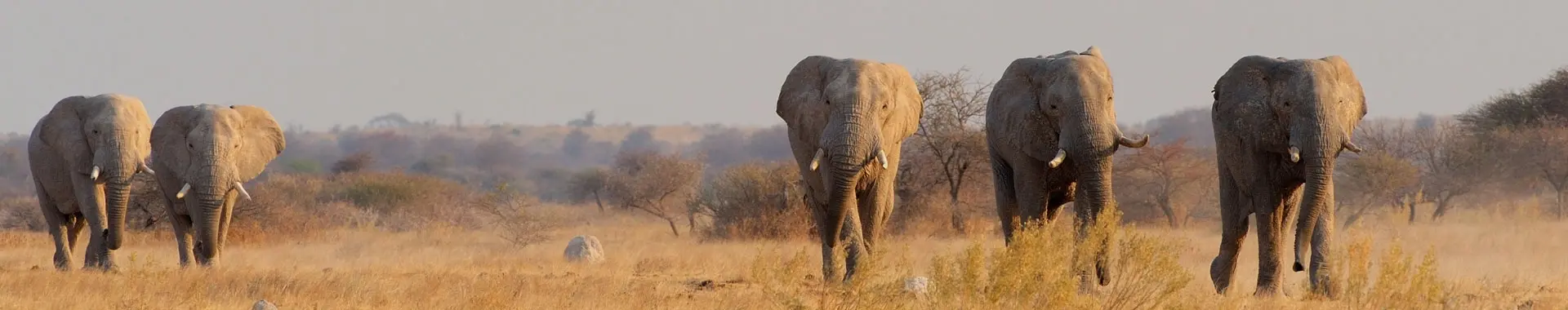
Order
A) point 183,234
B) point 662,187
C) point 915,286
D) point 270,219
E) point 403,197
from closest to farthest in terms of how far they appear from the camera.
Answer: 1. point 915,286
2. point 183,234
3. point 270,219
4. point 662,187
5. point 403,197

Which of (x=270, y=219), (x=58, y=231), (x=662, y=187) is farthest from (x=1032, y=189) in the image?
(x=662, y=187)

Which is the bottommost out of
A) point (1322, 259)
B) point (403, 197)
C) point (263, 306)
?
point (403, 197)

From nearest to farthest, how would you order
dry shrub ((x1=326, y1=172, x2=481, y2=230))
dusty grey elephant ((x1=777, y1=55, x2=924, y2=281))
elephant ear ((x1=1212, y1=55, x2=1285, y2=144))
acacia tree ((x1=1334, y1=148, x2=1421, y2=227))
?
elephant ear ((x1=1212, y1=55, x2=1285, y2=144)) < dusty grey elephant ((x1=777, y1=55, x2=924, y2=281)) < acacia tree ((x1=1334, y1=148, x2=1421, y2=227)) < dry shrub ((x1=326, y1=172, x2=481, y2=230))

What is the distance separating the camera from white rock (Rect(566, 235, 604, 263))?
17.6 metres

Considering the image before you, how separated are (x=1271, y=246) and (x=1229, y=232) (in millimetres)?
400

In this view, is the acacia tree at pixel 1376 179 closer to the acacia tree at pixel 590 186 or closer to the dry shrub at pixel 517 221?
the dry shrub at pixel 517 221

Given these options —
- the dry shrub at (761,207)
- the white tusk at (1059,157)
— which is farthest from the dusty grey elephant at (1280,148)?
the dry shrub at (761,207)

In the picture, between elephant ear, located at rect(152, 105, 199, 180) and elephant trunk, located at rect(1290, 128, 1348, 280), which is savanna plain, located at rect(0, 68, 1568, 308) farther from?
elephant ear, located at rect(152, 105, 199, 180)

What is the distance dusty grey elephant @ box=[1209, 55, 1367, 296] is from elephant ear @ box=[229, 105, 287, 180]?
8063 millimetres

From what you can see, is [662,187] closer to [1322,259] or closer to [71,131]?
[71,131]

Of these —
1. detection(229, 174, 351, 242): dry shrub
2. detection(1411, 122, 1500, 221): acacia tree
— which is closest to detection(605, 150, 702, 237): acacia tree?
detection(229, 174, 351, 242): dry shrub

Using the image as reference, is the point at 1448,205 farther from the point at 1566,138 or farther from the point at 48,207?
the point at 48,207

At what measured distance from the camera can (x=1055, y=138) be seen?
1112 cm

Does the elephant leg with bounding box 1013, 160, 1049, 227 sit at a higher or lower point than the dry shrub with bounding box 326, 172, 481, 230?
higher
